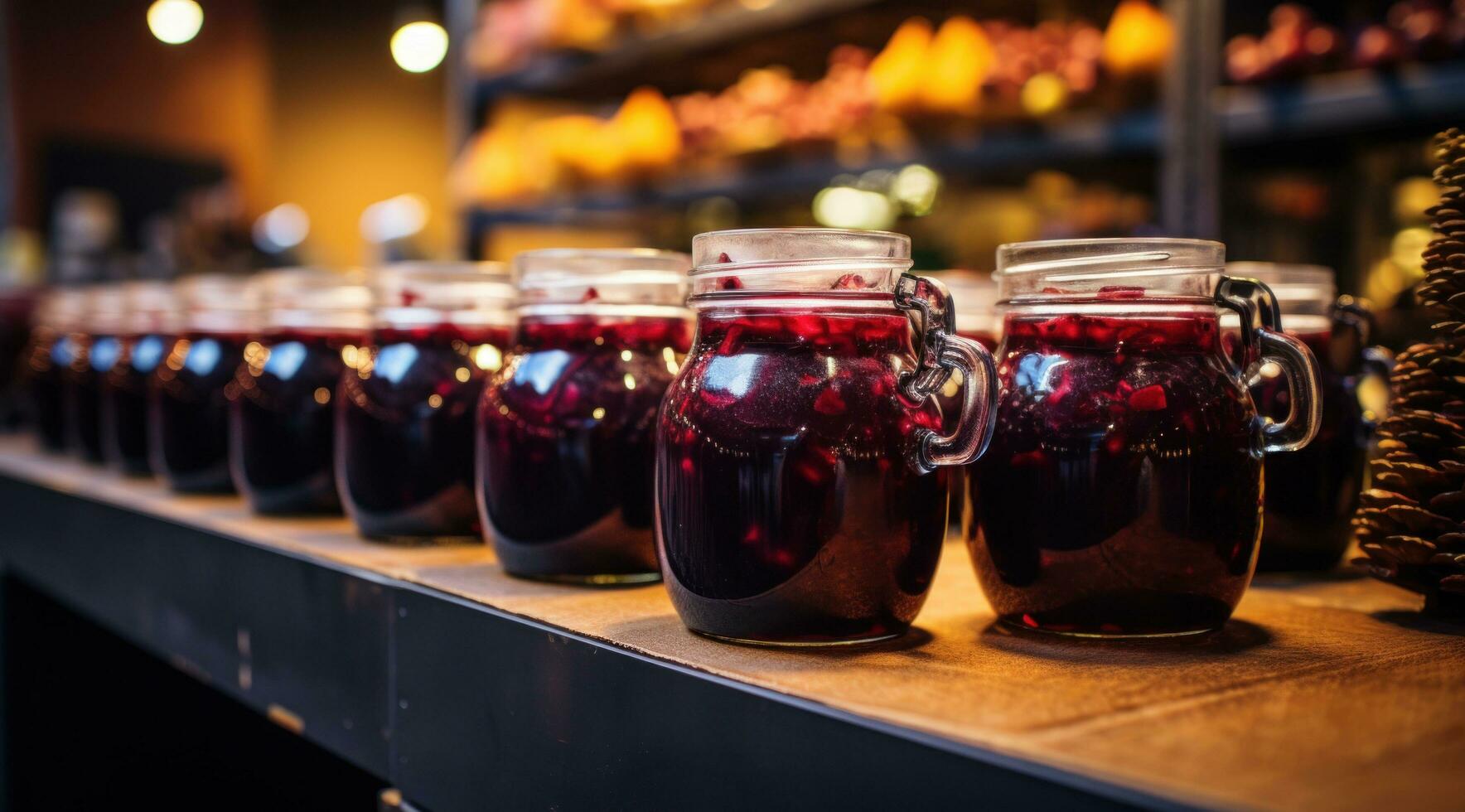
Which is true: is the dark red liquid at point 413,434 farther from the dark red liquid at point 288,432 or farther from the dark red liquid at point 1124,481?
the dark red liquid at point 1124,481

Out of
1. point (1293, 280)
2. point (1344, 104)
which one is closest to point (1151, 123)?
point (1344, 104)

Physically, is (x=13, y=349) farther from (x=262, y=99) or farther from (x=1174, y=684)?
(x=262, y=99)

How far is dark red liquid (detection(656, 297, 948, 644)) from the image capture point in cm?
66

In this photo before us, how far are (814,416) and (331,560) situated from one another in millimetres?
454

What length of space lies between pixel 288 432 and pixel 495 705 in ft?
1.80

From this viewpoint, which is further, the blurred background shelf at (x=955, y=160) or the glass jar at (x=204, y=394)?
the blurred background shelf at (x=955, y=160)

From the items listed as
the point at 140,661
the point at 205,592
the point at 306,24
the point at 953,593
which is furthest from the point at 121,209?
the point at 953,593

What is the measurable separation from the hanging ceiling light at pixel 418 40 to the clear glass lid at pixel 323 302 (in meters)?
3.62

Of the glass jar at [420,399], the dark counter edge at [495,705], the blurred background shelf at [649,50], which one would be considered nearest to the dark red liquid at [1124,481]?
the dark counter edge at [495,705]

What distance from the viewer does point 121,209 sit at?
25.2 ft

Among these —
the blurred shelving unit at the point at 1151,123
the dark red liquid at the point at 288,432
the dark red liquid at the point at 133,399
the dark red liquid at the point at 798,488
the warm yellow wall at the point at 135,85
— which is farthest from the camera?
the warm yellow wall at the point at 135,85

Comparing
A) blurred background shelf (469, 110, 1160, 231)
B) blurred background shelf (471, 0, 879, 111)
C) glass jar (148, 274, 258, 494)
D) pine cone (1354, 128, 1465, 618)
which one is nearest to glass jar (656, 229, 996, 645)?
pine cone (1354, 128, 1465, 618)

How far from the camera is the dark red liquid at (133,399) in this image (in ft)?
5.11

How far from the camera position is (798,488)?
0.66 m
